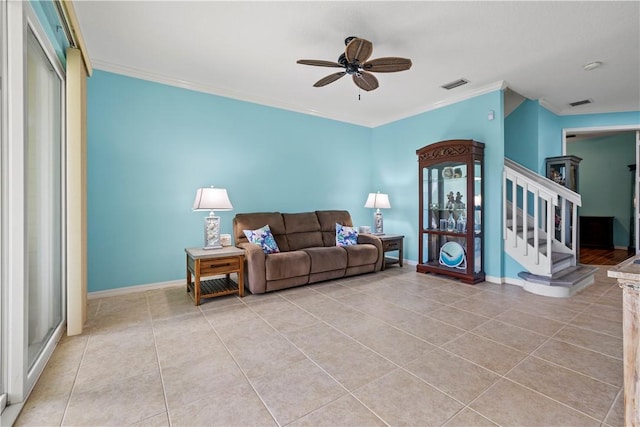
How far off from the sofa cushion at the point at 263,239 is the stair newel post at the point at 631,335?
10.4 ft

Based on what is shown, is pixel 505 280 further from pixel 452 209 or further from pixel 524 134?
pixel 524 134

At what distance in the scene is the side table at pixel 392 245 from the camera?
462cm

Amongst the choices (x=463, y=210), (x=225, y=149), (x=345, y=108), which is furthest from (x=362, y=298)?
(x=345, y=108)

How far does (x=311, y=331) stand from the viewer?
2467 mm

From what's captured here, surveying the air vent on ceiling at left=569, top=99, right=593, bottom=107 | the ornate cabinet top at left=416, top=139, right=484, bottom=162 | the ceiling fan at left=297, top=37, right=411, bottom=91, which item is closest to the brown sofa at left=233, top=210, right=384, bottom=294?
the ornate cabinet top at left=416, top=139, right=484, bottom=162

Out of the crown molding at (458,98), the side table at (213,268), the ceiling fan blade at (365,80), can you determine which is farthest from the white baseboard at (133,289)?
the crown molding at (458,98)

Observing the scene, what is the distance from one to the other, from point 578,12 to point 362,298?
10.6 feet

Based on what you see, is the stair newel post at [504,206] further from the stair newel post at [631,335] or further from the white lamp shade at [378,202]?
the stair newel post at [631,335]

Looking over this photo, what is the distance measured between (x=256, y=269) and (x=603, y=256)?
683 cm

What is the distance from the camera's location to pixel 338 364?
195 cm

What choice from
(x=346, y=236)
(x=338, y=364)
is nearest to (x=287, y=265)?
(x=346, y=236)

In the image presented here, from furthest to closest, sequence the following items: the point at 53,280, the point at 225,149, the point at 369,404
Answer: the point at 225,149
the point at 53,280
the point at 369,404

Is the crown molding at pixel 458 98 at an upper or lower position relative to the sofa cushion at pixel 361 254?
upper

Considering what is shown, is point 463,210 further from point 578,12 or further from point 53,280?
point 53,280
